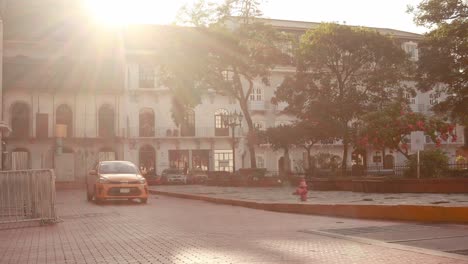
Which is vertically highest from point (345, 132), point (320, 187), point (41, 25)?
point (41, 25)

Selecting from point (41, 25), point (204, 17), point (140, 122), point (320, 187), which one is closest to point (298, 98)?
point (204, 17)

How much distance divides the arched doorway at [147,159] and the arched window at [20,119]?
9.32m

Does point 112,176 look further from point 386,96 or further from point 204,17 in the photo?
point 386,96

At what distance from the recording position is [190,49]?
29.4 meters

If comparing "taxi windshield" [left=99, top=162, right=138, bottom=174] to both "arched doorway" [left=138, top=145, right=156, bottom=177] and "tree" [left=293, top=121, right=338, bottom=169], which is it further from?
"arched doorway" [left=138, top=145, right=156, bottom=177]

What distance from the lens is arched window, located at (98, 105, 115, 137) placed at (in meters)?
46.9

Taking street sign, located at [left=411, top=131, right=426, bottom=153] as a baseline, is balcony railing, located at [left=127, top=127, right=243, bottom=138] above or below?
above

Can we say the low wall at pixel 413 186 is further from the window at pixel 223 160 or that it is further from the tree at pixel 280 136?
the window at pixel 223 160

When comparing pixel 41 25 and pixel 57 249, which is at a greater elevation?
pixel 41 25

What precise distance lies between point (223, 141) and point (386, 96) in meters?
17.9

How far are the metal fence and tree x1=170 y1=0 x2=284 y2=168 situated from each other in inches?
731

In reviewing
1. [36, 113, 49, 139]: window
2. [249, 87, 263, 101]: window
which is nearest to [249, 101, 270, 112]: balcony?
[249, 87, 263, 101]: window

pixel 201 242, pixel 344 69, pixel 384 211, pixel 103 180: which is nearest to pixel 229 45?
pixel 344 69

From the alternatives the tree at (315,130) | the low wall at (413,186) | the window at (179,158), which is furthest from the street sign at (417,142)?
the window at (179,158)
